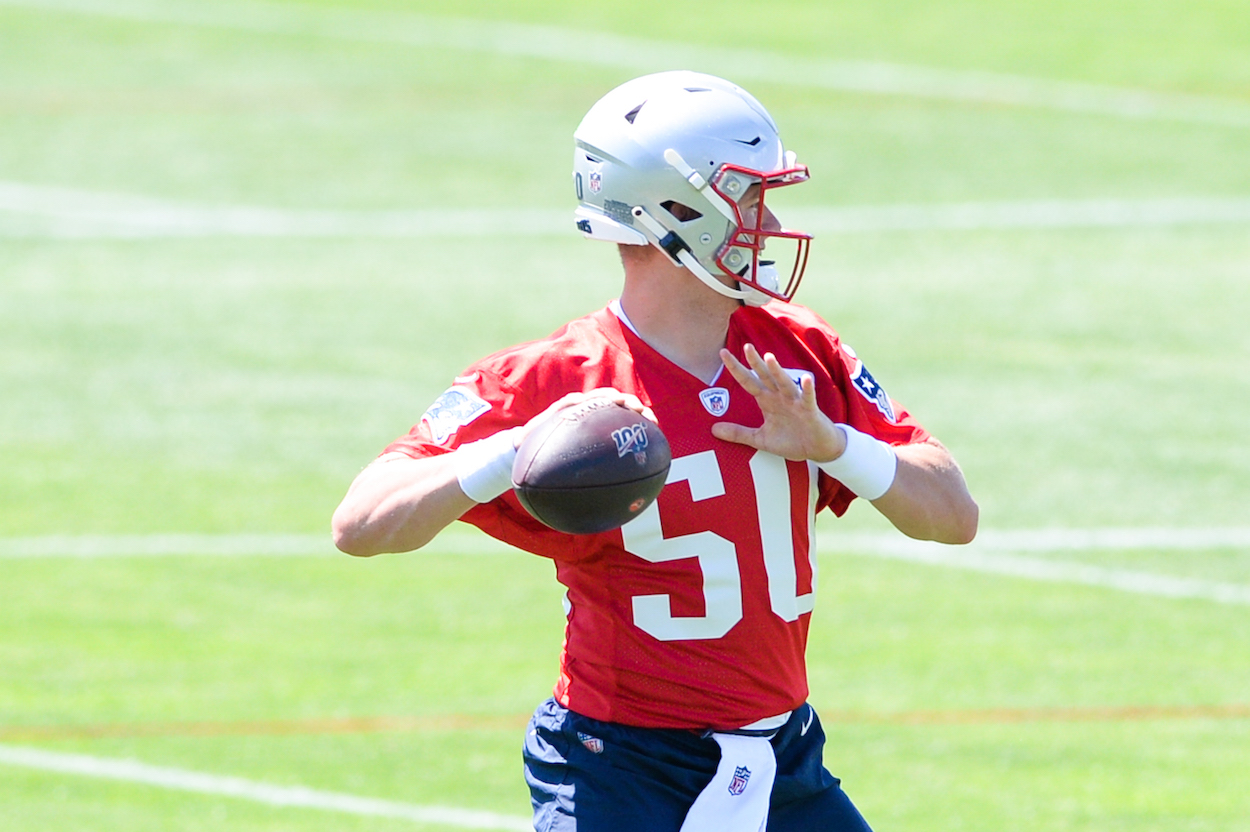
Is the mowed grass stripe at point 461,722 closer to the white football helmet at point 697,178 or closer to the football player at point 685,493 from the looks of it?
the football player at point 685,493

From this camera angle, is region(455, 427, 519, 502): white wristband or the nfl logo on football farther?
the nfl logo on football

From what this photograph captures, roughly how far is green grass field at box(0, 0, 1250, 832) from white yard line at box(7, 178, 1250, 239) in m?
0.07

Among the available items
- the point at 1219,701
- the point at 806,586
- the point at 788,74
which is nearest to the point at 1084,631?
the point at 1219,701

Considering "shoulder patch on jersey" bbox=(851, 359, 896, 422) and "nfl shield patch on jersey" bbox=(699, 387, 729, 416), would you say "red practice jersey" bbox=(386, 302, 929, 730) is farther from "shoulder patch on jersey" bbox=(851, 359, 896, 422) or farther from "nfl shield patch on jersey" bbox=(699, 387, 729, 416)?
"shoulder patch on jersey" bbox=(851, 359, 896, 422)

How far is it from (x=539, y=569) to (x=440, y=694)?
190 centimetres

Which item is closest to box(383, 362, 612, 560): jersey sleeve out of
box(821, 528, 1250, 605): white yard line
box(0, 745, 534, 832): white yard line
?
box(0, 745, 534, 832): white yard line

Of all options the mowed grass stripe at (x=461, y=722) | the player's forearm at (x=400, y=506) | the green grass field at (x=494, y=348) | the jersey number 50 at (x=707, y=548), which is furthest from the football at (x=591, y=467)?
the mowed grass stripe at (x=461, y=722)

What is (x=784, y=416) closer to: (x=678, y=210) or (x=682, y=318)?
(x=682, y=318)

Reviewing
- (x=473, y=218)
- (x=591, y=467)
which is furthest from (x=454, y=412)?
(x=473, y=218)

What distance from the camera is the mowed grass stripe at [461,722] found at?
923 centimetres

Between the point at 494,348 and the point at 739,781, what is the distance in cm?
1086

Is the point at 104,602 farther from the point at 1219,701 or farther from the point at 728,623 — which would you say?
the point at 728,623

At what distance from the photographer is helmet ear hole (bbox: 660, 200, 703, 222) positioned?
17.4ft

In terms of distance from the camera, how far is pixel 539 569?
1153 centimetres
